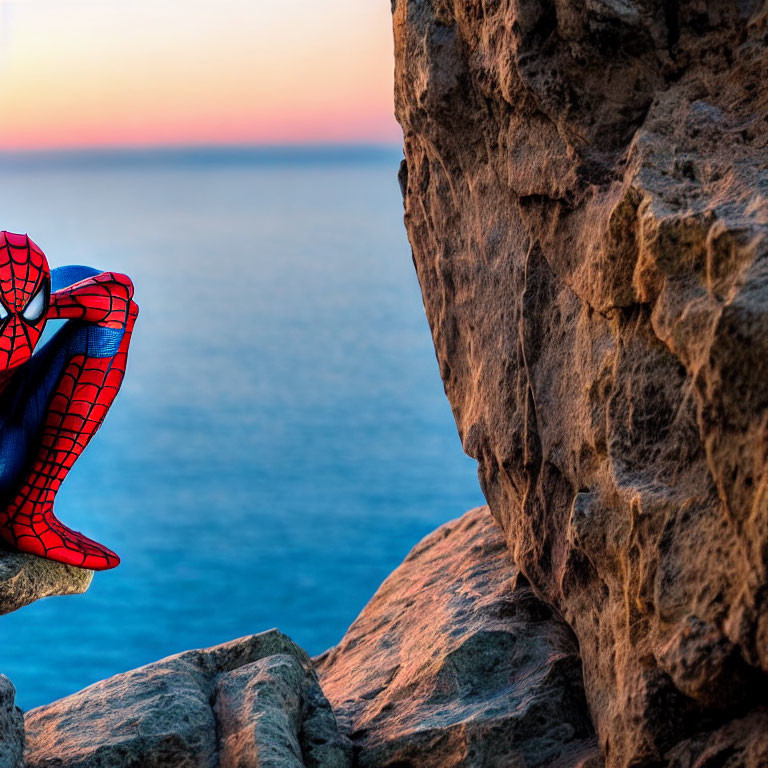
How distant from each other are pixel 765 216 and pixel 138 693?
1.75m

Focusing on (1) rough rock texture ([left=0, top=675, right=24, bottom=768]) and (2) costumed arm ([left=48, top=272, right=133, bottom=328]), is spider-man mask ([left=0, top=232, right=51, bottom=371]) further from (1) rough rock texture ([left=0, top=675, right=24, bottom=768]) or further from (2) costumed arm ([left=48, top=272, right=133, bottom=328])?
(1) rough rock texture ([left=0, top=675, right=24, bottom=768])

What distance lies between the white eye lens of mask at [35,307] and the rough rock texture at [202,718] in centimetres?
92

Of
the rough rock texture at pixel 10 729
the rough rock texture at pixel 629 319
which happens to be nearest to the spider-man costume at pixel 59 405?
the rough rock texture at pixel 10 729

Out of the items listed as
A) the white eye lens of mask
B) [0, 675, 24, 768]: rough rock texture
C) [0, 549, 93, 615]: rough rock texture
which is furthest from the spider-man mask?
[0, 675, 24, 768]: rough rock texture

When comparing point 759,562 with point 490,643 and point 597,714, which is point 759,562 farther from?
point 490,643

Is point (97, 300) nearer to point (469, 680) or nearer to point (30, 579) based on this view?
point (30, 579)

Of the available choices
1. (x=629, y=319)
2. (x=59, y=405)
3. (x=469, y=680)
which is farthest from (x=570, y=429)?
(x=59, y=405)

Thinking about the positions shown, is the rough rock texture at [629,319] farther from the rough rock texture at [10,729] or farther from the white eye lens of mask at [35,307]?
the rough rock texture at [10,729]

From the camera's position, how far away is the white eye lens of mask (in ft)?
7.14

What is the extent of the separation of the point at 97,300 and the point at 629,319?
1.25 metres

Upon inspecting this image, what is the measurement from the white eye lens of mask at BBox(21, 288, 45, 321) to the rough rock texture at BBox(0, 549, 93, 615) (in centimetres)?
57

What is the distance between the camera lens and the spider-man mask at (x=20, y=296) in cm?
213

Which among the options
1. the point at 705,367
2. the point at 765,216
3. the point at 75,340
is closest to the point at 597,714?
the point at 705,367

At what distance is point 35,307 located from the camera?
7.21 ft
